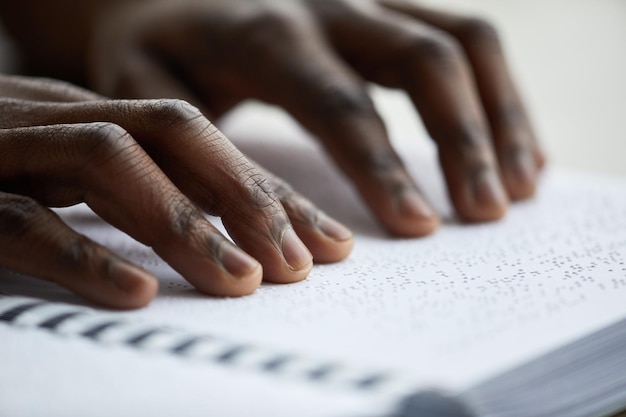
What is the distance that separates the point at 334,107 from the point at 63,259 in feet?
1.15

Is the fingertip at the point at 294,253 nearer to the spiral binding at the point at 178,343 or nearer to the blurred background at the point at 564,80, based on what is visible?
the spiral binding at the point at 178,343

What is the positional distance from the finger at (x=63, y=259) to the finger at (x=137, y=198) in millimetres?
26

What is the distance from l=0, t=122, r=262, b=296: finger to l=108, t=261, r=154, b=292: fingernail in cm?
4

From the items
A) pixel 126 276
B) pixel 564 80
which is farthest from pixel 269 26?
pixel 564 80

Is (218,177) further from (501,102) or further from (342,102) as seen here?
(501,102)

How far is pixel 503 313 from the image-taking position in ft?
1.34

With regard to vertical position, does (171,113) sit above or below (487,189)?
above

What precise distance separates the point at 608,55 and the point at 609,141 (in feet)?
1.12

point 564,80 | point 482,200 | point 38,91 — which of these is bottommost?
point 564,80

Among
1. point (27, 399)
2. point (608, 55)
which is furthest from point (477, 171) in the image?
point (608, 55)

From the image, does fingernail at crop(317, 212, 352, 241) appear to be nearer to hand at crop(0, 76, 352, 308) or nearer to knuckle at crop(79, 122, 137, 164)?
hand at crop(0, 76, 352, 308)

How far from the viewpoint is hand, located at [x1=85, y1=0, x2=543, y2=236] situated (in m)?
0.70

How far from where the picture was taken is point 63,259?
438 millimetres

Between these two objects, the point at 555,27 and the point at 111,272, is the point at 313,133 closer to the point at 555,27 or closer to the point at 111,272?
the point at 111,272
